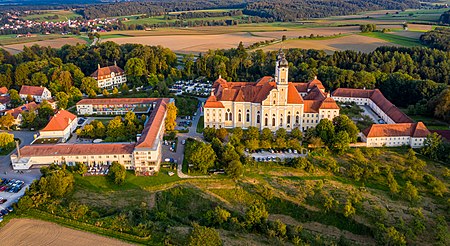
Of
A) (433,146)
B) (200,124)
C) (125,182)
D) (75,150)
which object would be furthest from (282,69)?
(75,150)

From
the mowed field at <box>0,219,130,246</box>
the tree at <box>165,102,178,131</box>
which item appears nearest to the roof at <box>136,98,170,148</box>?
the tree at <box>165,102,178,131</box>

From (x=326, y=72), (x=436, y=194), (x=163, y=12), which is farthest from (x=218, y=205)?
(x=163, y=12)

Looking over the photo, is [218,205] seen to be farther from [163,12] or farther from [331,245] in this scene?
[163,12]

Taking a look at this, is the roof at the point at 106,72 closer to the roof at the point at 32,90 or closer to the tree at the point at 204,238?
the roof at the point at 32,90

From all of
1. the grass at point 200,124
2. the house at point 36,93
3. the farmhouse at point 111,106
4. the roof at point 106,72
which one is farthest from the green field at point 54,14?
the grass at point 200,124

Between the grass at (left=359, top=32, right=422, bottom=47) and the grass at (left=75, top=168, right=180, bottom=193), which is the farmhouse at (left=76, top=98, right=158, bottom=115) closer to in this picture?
the grass at (left=75, top=168, right=180, bottom=193)
